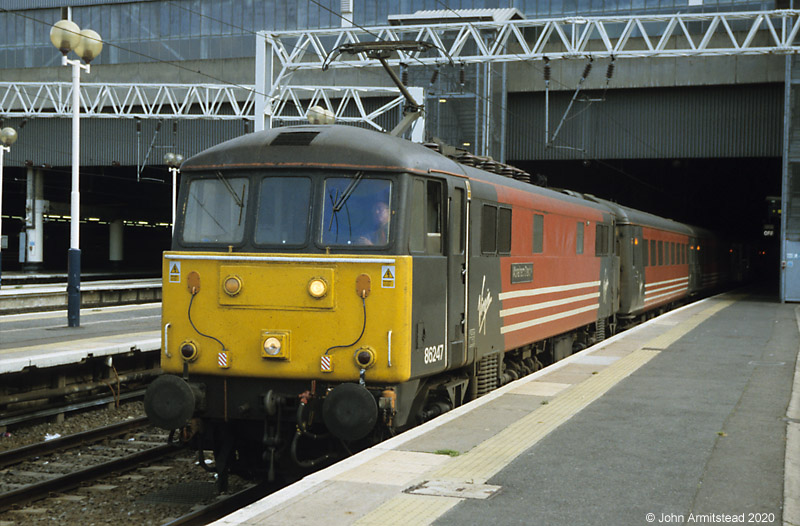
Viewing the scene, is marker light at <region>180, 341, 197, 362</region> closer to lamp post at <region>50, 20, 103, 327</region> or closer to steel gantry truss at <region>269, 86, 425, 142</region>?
lamp post at <region>50, 20, 103, 327</region>

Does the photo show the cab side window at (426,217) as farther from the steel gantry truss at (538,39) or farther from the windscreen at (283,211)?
the steel gantry truss at (538,39)

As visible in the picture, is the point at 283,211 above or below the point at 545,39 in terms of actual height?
below

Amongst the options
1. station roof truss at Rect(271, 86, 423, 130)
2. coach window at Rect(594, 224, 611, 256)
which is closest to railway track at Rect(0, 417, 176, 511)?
coach window at Rect(594, 224, 611, 256)

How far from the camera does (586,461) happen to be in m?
7.86

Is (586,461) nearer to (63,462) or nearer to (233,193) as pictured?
Result: (233,193)

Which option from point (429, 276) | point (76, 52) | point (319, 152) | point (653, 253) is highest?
point (76, 52)

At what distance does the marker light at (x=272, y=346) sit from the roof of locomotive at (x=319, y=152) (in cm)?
167

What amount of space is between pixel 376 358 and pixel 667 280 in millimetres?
21493

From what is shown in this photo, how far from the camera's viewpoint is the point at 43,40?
4606 cm

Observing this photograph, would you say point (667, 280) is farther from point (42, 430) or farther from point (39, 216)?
point (39, 216)

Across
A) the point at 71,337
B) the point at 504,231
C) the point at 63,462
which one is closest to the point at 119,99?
the point at 71,337

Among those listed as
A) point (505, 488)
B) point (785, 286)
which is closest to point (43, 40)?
point (785, 286)

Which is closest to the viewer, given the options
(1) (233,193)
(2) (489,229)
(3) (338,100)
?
(1) (233,193)

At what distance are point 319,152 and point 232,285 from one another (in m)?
1.51
